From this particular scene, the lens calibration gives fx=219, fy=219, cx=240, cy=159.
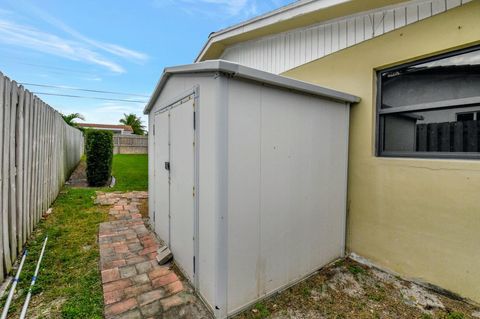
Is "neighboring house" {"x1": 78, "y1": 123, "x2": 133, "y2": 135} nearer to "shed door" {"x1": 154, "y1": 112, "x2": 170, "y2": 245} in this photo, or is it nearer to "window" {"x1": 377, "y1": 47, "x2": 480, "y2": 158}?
"shed door" {"x1": 154, "y1": 112, "x2": 170, "y2": 245}

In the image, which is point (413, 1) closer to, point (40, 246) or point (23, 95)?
point (23, 95)

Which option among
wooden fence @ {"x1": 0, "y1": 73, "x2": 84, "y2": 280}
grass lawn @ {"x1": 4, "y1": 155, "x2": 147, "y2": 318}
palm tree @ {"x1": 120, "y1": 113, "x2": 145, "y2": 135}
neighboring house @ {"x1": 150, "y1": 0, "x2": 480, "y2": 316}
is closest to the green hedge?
grass lawn @ {"x1": 4, "y1": 155, "x2": 147, "y2": 318}

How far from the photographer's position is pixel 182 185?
2.81 m

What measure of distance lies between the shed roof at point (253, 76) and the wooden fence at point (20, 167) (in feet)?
6.20

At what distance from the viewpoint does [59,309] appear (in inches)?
82.1

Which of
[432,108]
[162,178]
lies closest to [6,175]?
[162,178]

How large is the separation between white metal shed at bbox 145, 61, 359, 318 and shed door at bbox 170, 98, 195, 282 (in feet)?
0.04

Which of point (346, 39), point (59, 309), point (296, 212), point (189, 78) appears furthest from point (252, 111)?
point (59, 309)

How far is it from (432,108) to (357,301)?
2.36m

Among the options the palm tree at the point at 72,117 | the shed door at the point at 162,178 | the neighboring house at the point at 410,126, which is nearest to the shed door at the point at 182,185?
the shed door at the point at 162,178

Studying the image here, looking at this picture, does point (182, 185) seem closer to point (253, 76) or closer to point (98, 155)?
point (253, 76)

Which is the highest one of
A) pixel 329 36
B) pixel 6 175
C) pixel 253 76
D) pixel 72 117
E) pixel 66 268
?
pixel 72 117

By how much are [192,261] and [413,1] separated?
407 cm

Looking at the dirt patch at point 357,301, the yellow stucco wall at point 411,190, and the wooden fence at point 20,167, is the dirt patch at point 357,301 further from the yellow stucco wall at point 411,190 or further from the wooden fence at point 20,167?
the wooden fence at point 20,167
